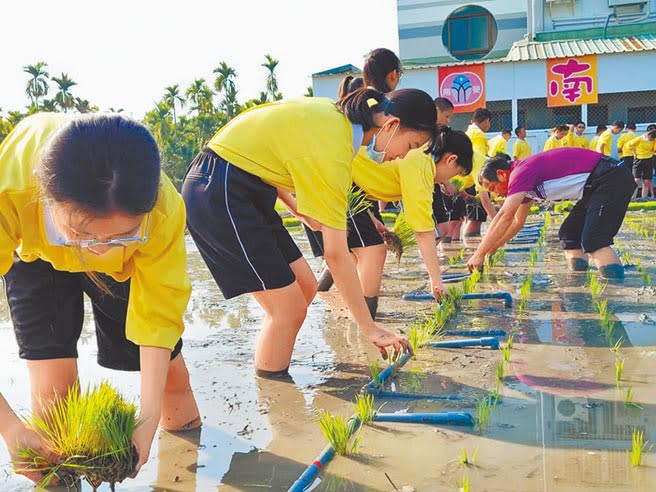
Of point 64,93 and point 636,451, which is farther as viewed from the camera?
point 64,93

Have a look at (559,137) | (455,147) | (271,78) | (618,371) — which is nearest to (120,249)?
(618,371)

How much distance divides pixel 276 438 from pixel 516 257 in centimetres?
539

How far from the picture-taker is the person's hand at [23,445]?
2090 millimetres

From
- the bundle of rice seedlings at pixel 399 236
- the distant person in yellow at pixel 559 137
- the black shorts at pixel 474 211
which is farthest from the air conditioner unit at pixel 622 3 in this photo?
the bundle of rice seedlings at pixel 399 236

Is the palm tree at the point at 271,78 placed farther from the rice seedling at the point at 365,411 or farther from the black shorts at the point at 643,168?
the rice seedling at the point at 365,411

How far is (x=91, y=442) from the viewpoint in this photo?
2.12 metres

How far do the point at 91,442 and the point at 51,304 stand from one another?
58cm

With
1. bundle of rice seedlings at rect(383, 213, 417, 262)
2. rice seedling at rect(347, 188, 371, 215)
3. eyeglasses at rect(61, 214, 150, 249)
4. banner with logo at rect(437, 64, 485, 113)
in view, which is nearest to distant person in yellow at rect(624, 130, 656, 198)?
banner with logo at rect(437, 64, 485, 113)

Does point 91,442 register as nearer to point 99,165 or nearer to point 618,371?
point 99,165

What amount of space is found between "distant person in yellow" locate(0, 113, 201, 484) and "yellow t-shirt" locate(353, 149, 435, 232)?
6.03 feet

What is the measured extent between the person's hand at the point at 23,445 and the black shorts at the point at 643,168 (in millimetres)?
15915

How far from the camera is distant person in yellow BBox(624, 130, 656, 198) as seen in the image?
1627 centimetres

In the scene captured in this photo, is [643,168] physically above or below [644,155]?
below

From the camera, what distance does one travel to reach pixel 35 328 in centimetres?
249
